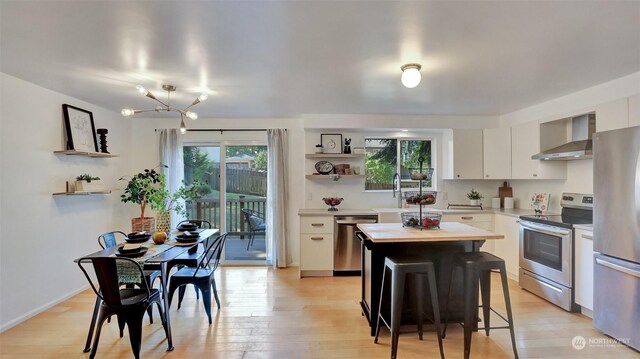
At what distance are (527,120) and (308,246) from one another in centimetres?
340

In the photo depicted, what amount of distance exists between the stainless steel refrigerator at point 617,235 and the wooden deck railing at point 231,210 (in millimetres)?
3921

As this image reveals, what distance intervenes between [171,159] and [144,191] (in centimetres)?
68

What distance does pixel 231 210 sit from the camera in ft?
15.8

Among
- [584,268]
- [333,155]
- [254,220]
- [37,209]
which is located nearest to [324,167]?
[333,155]

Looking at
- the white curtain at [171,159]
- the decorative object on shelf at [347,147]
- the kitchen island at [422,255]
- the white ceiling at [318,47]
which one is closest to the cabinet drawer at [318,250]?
the decorative object on shelf at [347,147]

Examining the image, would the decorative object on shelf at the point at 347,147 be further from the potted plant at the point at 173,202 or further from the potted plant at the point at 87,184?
the potted plant at the point at 87,184

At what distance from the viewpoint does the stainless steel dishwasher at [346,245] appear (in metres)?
4.18

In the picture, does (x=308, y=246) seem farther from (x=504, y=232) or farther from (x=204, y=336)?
(x=504, y=232)

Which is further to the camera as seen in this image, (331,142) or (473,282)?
(331,142)

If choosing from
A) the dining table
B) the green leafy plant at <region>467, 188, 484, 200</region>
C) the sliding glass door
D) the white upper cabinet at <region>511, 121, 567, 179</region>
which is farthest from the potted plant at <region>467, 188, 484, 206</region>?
the dining table

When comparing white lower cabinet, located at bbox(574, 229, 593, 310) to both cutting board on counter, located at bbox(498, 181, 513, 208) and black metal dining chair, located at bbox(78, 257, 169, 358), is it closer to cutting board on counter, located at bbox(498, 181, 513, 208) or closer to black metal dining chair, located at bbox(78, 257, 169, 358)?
cutting board on counter, located at bbox(498, 181, 513, 208)

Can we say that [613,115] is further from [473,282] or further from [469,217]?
[473,282]

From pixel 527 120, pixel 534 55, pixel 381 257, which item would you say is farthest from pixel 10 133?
pixel 527 120

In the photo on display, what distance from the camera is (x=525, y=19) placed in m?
1.81
